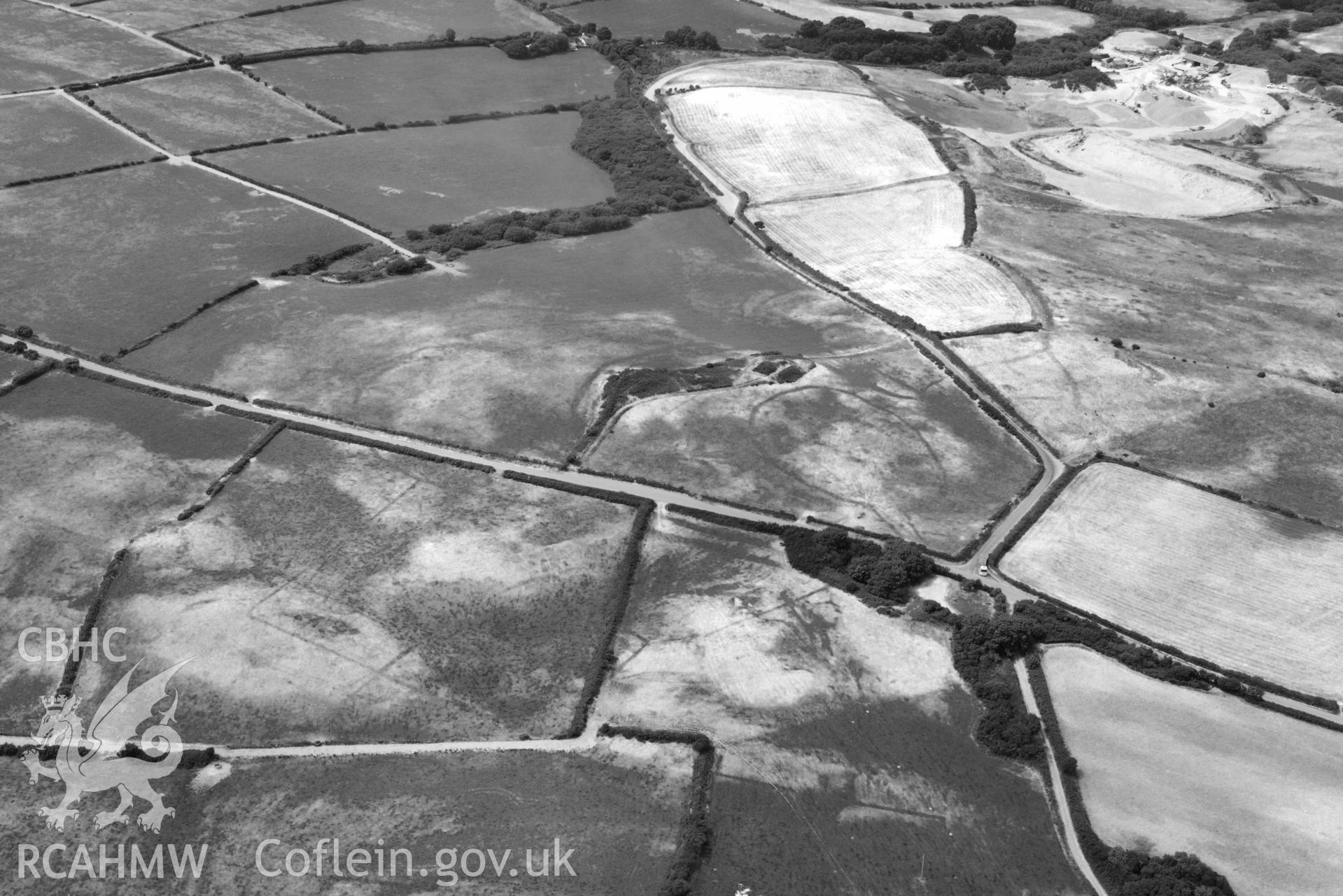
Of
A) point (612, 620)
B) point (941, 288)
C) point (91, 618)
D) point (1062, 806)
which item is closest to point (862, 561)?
point (612, 620)

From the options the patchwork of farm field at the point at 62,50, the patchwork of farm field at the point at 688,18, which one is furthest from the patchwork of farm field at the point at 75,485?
the patchwork of farm field at the point at 688,18

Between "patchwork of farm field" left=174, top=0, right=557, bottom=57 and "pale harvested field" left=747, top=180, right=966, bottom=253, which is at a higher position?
"patchwork of farm field" left=174, top=0, right=557, bottom=57

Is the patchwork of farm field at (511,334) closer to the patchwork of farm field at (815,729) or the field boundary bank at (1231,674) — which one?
the patchwork of farm field at (815,729)

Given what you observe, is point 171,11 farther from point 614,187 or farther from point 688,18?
point 614,187

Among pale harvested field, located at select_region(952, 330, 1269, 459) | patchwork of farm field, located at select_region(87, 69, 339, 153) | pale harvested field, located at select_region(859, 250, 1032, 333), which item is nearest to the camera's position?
pale harvested field, located at select_region(952, 330, 1269, 459)

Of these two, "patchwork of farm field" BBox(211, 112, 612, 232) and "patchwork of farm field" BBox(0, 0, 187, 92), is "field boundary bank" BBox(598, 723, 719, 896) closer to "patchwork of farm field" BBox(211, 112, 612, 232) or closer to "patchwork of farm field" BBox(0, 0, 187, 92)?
"patchwork of farm field" BBox(211, 112, 612, 232)

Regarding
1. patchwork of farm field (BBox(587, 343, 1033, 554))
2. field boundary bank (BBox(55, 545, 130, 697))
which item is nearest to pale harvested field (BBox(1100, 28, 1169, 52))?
patchwork of farm field (BBox(587, 343, 1033, 554))

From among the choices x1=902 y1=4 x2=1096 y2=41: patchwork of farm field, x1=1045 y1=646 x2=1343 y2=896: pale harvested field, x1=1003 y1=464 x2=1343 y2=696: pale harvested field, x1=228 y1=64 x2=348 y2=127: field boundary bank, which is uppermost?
x1=902 y1=4 x2=1096 y2=41: patchwork of farm field

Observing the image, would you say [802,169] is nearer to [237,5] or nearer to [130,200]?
[130,200]

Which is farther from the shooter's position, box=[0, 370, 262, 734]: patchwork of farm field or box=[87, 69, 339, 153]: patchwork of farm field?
box=[87, 69, 339, 153]: patchwork of farm field
